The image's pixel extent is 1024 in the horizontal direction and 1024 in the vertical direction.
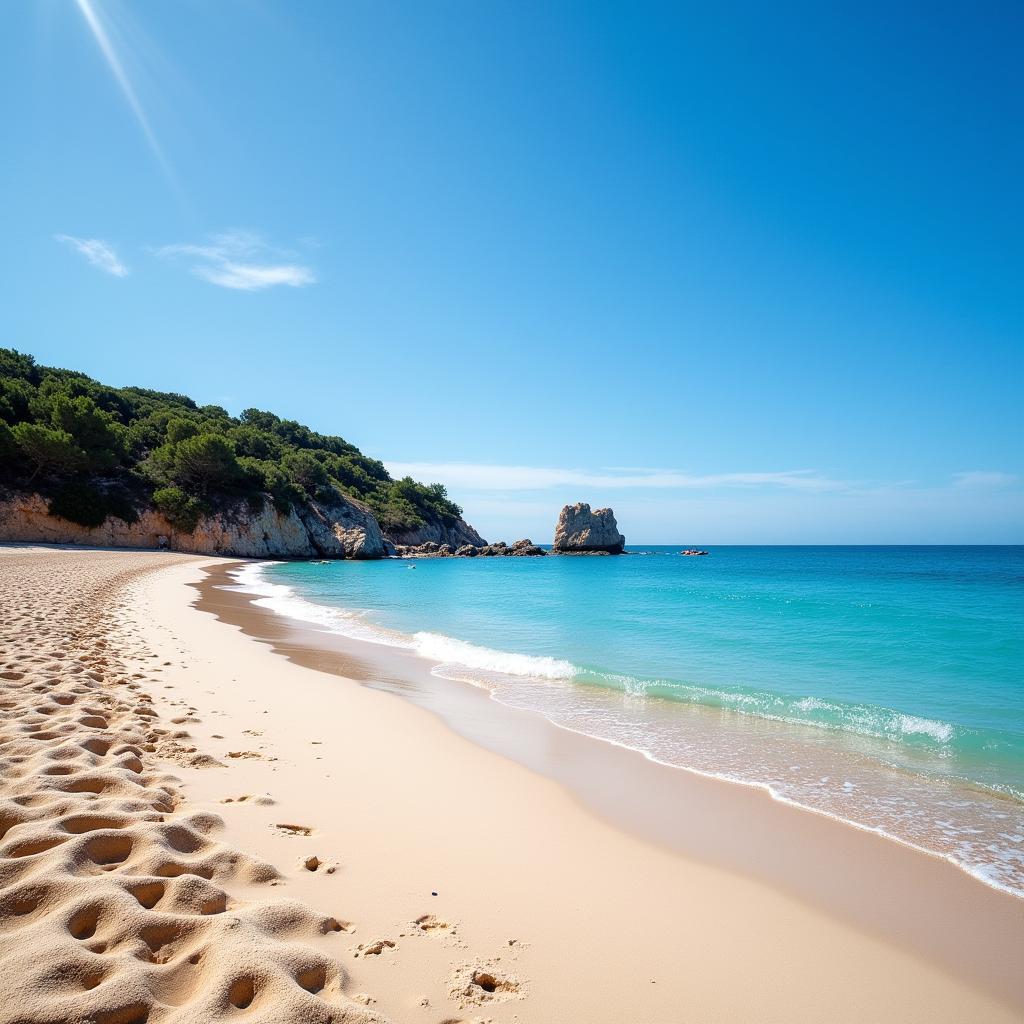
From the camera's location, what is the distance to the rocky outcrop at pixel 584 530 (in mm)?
108875

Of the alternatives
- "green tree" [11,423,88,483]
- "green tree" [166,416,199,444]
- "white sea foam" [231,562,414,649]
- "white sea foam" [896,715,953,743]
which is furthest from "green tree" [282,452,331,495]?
"white sea foam" [896,715,953,743]

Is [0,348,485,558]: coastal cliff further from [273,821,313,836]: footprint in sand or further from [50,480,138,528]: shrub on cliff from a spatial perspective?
[273,821,313,836]: footprint in sand

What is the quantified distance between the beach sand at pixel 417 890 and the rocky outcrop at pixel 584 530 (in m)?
103

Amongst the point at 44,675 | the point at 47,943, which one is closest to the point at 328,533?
the point at 44,675

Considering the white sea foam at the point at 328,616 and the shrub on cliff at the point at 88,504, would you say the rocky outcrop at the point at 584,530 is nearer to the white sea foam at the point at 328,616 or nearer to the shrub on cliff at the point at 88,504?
the shrub on cliff at the point at 88,504

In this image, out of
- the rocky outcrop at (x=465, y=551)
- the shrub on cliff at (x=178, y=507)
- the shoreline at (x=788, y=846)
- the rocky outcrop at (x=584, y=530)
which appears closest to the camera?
the shoreline at (x=788, y=846)

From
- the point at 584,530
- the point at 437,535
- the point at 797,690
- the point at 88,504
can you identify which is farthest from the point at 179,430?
the point at 584,530

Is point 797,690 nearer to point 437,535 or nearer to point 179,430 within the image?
point 179,430

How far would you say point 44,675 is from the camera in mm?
5961

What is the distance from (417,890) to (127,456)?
6345cm

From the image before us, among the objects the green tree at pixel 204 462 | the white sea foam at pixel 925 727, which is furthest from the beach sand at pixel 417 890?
the green tree at pixel 204 462

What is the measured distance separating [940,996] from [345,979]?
10.2 feet

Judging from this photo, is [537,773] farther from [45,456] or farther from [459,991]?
[45,456]

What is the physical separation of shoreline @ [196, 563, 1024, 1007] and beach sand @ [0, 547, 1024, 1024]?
0.03m
